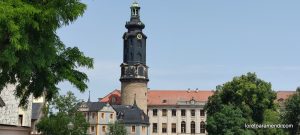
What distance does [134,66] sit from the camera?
114562 mm

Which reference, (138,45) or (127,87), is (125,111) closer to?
(127,87)

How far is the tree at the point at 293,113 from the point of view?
63.7 meters

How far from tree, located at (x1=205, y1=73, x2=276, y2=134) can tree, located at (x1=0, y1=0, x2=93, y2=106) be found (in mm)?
41645

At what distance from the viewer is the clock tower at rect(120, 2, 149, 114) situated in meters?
113

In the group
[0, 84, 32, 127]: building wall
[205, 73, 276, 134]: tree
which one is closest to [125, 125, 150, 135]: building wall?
[205, 73, 276, 134]: tree

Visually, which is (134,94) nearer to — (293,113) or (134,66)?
(134,66)

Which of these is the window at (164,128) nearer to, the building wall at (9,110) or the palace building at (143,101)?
the palace building at (143,101)

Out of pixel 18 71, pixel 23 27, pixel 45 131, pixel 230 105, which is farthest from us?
pixel 230 105

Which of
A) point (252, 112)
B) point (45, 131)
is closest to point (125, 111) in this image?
point (252, 112)

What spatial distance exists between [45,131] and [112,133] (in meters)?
33.6

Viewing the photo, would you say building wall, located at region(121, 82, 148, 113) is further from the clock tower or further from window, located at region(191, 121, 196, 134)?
window, located at region(191, 121, 196, 134)

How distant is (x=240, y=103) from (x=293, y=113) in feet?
25.8

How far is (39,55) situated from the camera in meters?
13.6

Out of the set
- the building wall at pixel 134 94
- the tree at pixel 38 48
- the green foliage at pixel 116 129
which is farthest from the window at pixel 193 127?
the tree at pixel 38 48
